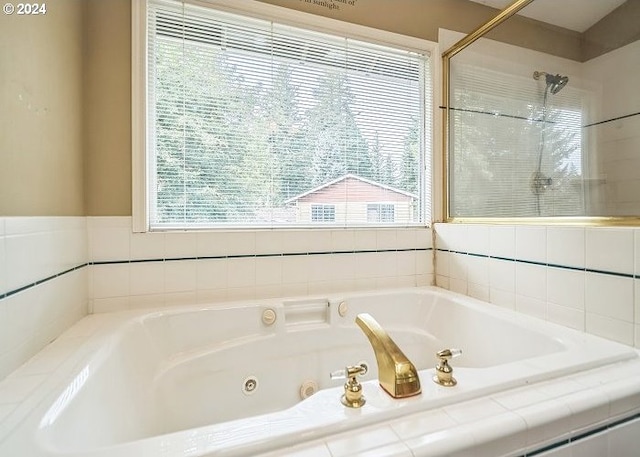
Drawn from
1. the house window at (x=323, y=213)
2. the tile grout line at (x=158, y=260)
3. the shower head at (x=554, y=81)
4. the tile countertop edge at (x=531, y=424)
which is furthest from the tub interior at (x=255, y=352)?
the shower head at (x=554, y=81)

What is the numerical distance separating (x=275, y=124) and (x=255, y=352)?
105 centimetres

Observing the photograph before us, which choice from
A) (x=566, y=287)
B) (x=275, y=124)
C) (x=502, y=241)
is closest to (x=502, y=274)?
(x=502, y=241)

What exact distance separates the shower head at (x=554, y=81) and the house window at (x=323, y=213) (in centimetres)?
136

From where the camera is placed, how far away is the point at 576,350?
2.77 feet

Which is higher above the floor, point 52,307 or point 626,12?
point 626,12

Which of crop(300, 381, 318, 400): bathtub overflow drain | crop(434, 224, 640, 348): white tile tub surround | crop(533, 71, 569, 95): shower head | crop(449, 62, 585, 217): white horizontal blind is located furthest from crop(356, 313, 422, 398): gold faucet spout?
crop(533, 71, 569, 95): shower head

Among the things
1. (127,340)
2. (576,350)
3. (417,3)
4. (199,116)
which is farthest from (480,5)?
(127,340)

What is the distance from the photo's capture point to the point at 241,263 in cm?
140

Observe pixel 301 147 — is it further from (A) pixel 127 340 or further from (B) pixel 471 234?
(A) pixel 127 340

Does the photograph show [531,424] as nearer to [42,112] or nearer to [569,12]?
[42,112]

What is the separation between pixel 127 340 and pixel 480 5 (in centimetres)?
255

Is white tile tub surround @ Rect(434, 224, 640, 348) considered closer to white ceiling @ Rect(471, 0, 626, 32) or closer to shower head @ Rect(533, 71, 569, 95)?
shower head @ Rect(533, 71, 569, 95)

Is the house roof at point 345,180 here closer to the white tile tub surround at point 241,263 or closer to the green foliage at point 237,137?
the green foliage at point 237,137

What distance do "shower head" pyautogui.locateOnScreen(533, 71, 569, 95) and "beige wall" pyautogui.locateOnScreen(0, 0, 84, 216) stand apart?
7.35ft
